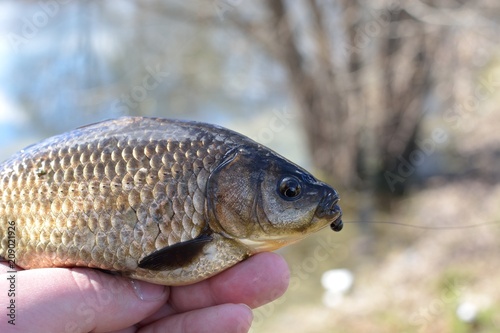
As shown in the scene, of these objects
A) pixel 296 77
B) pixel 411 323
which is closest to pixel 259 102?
pixel 296 77

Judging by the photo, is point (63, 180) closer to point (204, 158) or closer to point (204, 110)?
point (204, 158)

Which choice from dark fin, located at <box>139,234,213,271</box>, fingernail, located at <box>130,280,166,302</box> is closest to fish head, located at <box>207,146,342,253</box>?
dark fin, located at <box>139,234,213,271</box>

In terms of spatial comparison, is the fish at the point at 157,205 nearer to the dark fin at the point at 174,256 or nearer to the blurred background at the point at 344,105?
the dark fin at the point at 174,256

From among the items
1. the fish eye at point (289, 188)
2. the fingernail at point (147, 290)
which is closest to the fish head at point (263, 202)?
the fish eye at point (289, 188)

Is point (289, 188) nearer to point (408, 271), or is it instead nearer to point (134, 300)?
point (134, 300)

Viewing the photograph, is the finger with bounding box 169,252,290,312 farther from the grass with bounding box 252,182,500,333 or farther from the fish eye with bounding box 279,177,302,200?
the grass with bounding box 252,182,500,333

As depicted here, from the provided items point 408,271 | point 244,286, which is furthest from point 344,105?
point 244,286
